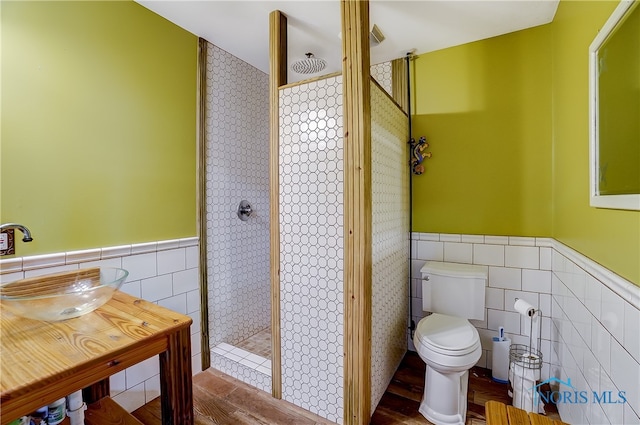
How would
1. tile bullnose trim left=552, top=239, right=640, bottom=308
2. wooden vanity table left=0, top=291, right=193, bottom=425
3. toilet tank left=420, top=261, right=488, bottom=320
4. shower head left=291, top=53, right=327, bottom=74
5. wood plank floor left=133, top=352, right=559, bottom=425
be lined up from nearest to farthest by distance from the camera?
wooden vanity table left=0, top=291, right=193, bottom=425, tile bullnose trim left=552, top=239, right=640, bottom=308, wood plank floor left=133, top=352, right=559, bottom=425, toilet tank left=420, top=261, right=488, bottom=320, shower head left=291, top=53, right=327, bottom=74

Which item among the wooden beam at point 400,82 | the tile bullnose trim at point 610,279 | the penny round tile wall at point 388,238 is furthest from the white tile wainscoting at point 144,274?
the tile bullnose trim at point 610,279

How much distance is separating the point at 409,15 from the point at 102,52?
6.04ft

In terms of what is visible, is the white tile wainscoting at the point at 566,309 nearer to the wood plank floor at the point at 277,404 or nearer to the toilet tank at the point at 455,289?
the toilet tank at the point at 455,289

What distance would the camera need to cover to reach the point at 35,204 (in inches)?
52.6

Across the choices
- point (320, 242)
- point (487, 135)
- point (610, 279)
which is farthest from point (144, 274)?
point (487, 135)

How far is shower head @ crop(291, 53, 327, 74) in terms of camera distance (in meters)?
2.17

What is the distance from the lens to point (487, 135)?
2.08 metres

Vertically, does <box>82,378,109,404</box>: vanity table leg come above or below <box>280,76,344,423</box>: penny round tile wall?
below

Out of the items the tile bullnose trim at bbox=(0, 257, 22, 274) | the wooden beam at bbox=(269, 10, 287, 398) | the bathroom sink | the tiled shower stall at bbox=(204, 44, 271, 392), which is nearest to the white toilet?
the wooden beam at bbox=(269, 10, 287, 398)

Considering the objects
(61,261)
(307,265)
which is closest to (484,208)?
(307,265)

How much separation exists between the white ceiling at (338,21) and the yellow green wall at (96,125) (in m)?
0.21

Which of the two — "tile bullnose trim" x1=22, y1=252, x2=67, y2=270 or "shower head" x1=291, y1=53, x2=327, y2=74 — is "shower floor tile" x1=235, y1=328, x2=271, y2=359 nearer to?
"tile bullnose trim" x1=22, y1=252, x2=67, y2=270

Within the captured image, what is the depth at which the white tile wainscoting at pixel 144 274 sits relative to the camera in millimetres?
1350

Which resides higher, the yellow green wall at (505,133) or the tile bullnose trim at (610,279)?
the yellow green wall at (505,133)
